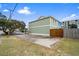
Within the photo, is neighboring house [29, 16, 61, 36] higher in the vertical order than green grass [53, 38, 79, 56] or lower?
higher

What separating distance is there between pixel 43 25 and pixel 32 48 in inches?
12.6

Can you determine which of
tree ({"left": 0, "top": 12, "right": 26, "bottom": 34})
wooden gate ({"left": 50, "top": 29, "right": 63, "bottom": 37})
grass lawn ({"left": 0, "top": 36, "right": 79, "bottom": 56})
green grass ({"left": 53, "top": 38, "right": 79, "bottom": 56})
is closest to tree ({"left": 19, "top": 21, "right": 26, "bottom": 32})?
tree ({"left": 0, "top": 12, "right": 26, "bottom": 34})

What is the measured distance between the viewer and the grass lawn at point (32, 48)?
2734 millimetres

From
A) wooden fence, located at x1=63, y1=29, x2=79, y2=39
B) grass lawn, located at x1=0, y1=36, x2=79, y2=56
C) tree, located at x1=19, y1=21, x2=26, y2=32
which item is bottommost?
grass lawn, located at x1=0, y1=36, x2=79, y2=56

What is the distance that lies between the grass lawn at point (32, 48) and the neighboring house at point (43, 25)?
0.58 ft

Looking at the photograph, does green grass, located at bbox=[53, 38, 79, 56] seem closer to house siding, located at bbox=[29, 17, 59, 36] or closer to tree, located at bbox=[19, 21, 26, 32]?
house siding, located at bbox=[29, 17, 59, 36]

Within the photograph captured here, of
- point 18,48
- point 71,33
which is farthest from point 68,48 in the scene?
point 18,48

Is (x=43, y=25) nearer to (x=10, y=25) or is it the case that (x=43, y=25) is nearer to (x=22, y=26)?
(x=22, y=26)

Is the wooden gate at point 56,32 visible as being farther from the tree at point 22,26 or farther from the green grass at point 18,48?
the tree at point 22,26

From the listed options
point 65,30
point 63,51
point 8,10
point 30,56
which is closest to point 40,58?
point 30,56

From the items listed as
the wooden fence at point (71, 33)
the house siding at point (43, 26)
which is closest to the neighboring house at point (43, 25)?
the house siding at point (43, 26)

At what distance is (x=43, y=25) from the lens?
2832 mm

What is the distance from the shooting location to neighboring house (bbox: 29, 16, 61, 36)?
2.79m

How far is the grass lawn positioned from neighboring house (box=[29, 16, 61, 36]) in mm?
176
